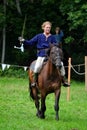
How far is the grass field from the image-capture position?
11.5m

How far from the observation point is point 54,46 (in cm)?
1258

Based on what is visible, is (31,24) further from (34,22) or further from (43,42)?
(43,42)

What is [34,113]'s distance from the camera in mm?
14031

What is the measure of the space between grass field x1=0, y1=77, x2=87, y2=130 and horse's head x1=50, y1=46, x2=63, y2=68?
1492mm

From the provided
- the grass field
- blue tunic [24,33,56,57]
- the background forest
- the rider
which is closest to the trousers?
the rider

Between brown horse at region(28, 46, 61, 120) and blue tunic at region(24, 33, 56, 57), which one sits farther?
blue tunic at region(24, 33, 56, 57)

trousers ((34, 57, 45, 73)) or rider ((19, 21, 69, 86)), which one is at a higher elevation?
rider ((19, 21, 69, 86))

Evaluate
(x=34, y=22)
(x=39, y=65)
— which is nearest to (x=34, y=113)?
(x=39, y=65)

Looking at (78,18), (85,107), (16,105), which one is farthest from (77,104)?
(78,18)

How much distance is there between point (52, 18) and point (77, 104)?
16250 mm

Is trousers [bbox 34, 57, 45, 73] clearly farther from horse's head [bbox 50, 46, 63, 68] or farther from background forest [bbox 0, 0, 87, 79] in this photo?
background forest [bbox 0, 0, 87, 79]

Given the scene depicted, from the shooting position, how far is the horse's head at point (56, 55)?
12.2 metres

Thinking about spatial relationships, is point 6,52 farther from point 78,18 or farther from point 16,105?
point 16,105

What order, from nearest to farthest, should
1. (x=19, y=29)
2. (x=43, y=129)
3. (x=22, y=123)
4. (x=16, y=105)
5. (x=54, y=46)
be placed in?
(x=43, y=129), (x=22, y=123), (x=54, y=46), (x=16, y=105), (x=19, y=29)
